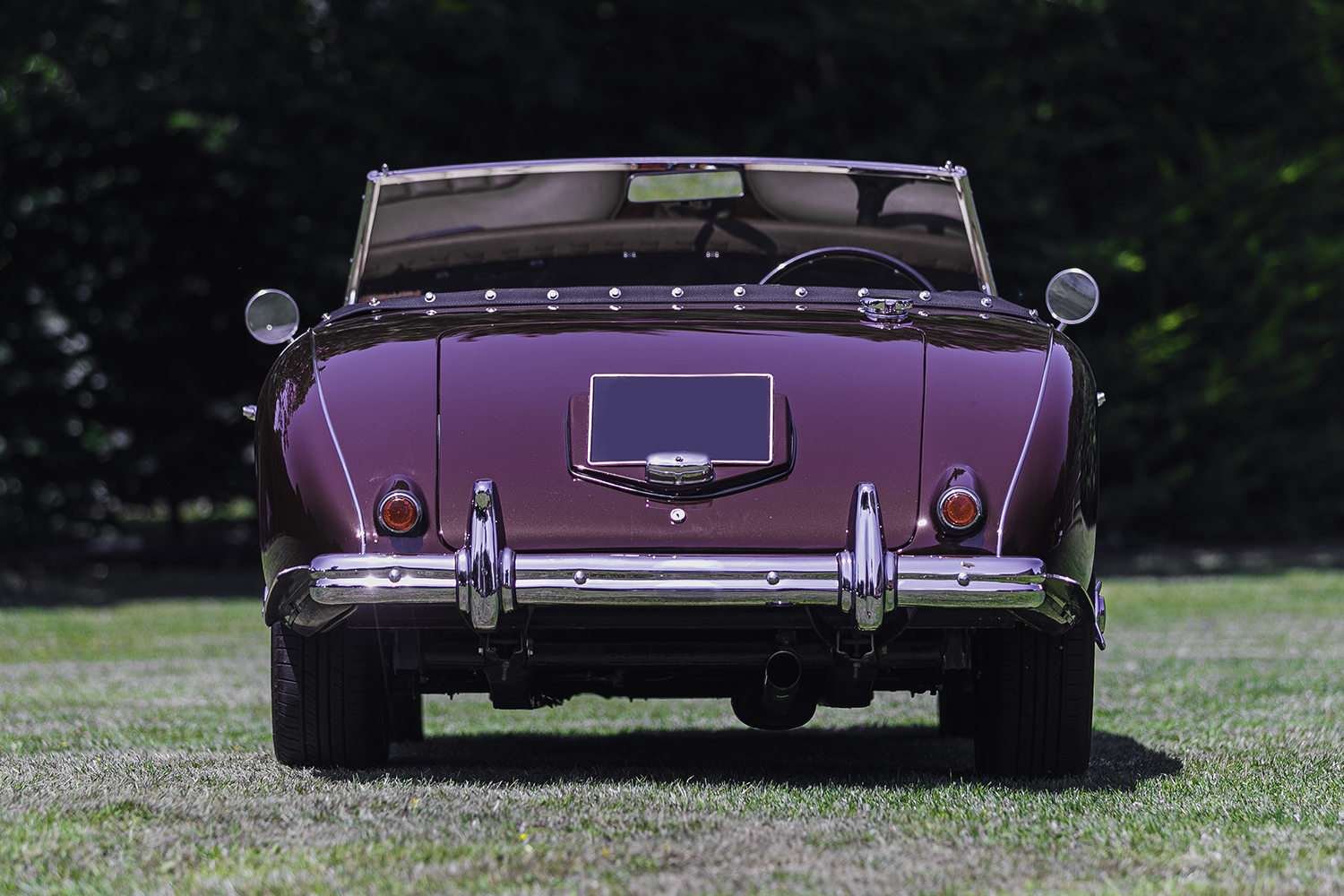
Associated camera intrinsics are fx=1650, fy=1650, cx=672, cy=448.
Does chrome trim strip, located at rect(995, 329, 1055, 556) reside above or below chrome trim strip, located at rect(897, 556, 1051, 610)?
above

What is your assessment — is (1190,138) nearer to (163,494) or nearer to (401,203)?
(163,494)

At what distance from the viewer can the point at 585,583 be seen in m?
3.55

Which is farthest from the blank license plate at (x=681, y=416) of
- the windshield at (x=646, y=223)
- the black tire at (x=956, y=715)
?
the black tire at (x=956, y=715)

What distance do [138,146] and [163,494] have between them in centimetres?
384

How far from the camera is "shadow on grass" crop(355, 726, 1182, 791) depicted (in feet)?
13.7

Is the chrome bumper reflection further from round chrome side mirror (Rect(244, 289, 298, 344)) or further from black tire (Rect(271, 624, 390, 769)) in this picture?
round chrome side mirror (Rect(244, 289, 298, 344))

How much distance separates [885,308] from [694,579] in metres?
0.94

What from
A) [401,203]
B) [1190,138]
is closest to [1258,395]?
[1190,138]

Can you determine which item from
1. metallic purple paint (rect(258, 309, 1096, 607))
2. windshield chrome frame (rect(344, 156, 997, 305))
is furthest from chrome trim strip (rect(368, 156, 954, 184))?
metallic purple paint (rect(258, 309, 1096, 607))

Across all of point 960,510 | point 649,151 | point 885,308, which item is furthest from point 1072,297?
point 649,151

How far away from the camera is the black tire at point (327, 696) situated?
13.5 feet

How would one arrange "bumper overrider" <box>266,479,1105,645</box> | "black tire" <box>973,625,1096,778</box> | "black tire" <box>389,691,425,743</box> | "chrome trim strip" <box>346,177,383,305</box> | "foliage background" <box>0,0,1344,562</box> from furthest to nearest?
"foliage background" <box>0,0,1344,562</box> < "black tire" <box>389,691,425,743</box> < "chrome trim strip" <box>346,177,383,305</box> < "black tire" <box>973,625,1096,778</box> < "bumper overrider" <box>266,479,1105,645</box>

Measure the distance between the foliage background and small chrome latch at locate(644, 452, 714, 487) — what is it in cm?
1284

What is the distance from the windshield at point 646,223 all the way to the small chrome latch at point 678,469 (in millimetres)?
1480
